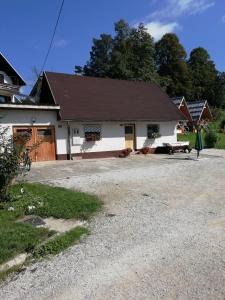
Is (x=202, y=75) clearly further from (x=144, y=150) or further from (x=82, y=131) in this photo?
(x=82, y=131)

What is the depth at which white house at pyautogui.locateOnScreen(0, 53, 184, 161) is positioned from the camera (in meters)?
20.8

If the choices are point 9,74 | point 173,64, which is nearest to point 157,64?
point 173,64

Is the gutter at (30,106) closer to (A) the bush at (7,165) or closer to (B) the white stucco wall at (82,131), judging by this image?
(B) the white stucco wall at (82,131)

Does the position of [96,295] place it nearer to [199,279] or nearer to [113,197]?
[199,279]

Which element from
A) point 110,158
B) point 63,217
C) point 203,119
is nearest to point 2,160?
point 63,217

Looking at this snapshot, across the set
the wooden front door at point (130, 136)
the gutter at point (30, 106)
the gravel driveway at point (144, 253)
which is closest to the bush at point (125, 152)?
the wooden front door at point (130, 136)

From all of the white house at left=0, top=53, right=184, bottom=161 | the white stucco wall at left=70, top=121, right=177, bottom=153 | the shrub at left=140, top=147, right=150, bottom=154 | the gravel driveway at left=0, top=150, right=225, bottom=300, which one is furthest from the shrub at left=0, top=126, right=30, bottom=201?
the shrub at left=140, top=147, right=150, bottom=154

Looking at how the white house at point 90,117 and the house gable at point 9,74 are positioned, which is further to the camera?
the house gable at point 9,74

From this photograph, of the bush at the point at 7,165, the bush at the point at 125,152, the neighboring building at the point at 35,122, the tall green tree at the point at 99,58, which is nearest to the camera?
the bush at the point at 7,165

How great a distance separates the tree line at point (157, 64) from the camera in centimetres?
5444

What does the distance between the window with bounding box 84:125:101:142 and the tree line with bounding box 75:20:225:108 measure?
2971 centimetres

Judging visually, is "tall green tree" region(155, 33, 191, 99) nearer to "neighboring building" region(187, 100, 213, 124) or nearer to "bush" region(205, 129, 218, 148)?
"neighboring building" region(187, 100, 213, 124)

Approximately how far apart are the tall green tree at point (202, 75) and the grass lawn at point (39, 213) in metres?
59.0

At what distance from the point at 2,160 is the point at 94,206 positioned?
2.85 meters
